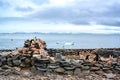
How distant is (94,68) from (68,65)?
143 cm

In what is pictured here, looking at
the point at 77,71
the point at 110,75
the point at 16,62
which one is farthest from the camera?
the point at 16,62

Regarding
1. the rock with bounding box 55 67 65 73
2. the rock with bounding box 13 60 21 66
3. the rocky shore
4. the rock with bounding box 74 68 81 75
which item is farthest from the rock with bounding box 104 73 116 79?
the rock with bounding box 13 60 21 66

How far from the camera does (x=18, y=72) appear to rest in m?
19.8

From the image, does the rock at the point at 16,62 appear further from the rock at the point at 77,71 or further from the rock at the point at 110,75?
the rock at the point at 110,75

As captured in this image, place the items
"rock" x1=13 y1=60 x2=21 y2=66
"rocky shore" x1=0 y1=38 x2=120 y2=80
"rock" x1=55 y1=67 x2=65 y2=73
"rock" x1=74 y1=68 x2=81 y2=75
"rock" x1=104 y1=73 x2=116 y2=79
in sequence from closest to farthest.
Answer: "rock" x1=104 y1=73 x2=116 y2=79 → "rocky shore" x1=0 y1=38 x2=120 y2=80 → "rock" x1=74 y1=68 x2=81 y2=75 → "rock" x1=55 y1=67 x2=65 y2=73 → "rock" x1=13 y1=60 x2=21 y2=66

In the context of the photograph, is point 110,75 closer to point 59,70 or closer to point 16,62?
point 59,70

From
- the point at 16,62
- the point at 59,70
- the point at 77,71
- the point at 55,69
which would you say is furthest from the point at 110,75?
the point at 16,62

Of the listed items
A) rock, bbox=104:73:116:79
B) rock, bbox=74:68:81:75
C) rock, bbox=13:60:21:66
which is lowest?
rock, bbox=104:73:116:79

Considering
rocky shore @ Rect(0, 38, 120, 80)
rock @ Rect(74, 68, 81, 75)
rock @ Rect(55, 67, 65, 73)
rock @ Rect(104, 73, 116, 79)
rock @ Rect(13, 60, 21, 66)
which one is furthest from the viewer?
rock @ Rect(13, 60, 21, 66)

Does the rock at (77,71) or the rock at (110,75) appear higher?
the rock at (77,71)

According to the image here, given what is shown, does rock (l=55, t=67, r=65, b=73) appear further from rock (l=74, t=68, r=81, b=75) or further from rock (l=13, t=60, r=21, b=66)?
rock (l=13, t=60, r=21, b=66)

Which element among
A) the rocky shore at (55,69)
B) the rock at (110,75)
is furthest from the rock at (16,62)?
the rock at (110,75)

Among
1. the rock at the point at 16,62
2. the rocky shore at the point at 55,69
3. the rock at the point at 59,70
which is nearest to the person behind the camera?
the rocky shore at the point at 55,69

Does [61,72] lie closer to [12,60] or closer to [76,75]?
[76,75]
